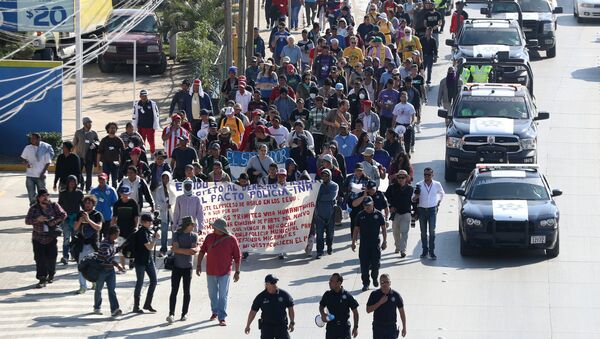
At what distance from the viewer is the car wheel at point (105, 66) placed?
43341mm

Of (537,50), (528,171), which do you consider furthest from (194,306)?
(537,50)

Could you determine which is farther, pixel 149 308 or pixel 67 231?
pixel 67 231

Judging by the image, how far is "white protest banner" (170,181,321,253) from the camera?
81.0 feet

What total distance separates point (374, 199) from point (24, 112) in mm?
11093

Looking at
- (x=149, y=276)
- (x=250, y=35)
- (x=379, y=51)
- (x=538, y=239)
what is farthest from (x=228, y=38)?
(x=149, y=276)

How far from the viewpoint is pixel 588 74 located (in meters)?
42.8

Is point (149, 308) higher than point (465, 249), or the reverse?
point (465, 249)

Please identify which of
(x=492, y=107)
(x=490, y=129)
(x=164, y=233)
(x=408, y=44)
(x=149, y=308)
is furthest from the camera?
(x=408, y=44)

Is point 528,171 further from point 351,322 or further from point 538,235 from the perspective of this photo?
point 351,322

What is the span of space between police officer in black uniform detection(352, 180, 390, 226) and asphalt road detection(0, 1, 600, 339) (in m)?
0.87

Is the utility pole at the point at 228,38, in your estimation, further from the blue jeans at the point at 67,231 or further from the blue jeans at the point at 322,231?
the blue jeans at the point at 67,231

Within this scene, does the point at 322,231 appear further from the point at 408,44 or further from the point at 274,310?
the point at 408,44

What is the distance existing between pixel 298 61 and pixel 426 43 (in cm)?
422

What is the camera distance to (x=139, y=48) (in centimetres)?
4244
